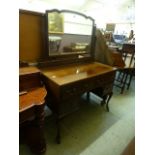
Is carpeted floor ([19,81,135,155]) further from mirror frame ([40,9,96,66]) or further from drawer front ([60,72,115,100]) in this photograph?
mirror frame ([40,9,96,66])

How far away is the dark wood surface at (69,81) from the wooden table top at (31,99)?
154mm

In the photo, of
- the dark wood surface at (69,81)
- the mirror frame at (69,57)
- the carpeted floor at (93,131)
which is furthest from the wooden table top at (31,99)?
Answer: the carpeted floor at (93,131)

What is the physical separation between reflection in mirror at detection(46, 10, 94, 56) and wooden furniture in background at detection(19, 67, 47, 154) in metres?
0.44

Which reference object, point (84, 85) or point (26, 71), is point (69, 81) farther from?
point (26, 71)

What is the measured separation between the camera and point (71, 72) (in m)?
1.75

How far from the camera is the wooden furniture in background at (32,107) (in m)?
1.18

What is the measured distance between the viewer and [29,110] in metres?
1.16

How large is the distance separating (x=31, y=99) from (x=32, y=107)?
0.10 meters

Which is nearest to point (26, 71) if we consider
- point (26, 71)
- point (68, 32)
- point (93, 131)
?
point (26, 71)
